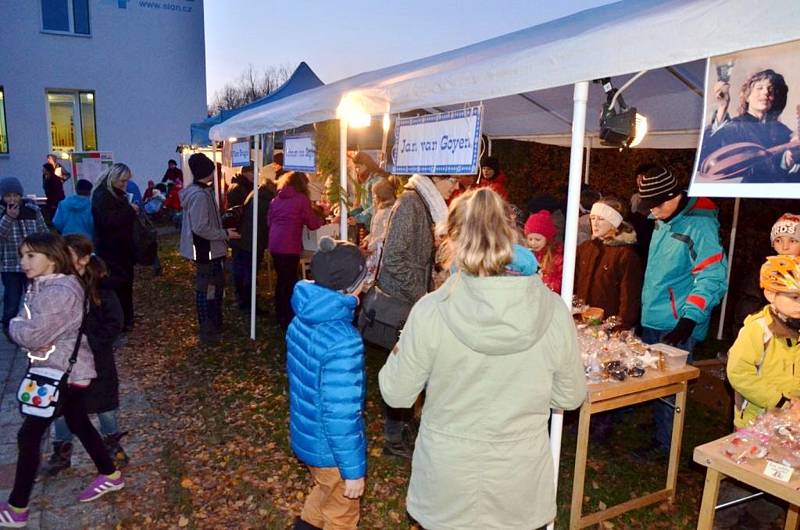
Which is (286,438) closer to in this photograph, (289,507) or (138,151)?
(289,507)

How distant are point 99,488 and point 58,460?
525 mm

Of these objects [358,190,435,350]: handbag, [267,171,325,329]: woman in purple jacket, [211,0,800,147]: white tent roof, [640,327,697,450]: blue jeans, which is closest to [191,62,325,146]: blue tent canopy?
[267,171,325,329]: woman in purple jacket

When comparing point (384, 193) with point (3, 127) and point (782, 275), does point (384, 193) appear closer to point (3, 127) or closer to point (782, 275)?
point (782, 275)

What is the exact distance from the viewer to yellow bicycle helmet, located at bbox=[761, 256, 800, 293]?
2564 millimetres

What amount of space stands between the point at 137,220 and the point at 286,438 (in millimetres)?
3304

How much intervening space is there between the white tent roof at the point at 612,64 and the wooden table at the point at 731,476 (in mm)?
1530

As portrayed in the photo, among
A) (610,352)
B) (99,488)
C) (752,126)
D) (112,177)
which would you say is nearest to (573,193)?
(752,126)

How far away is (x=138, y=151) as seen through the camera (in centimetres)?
1939

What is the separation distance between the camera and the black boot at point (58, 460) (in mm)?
3814

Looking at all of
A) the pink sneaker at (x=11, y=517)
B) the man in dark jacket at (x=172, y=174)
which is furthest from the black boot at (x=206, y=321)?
Result: the man in dark jacket at (x=172, y=174)

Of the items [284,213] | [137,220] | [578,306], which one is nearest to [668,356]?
[578,306]

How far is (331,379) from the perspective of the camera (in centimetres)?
237

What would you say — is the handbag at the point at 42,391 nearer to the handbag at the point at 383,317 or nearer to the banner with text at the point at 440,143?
the handbag at the point at 383,317

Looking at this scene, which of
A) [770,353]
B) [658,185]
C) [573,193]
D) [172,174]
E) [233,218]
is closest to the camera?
[573,193]
